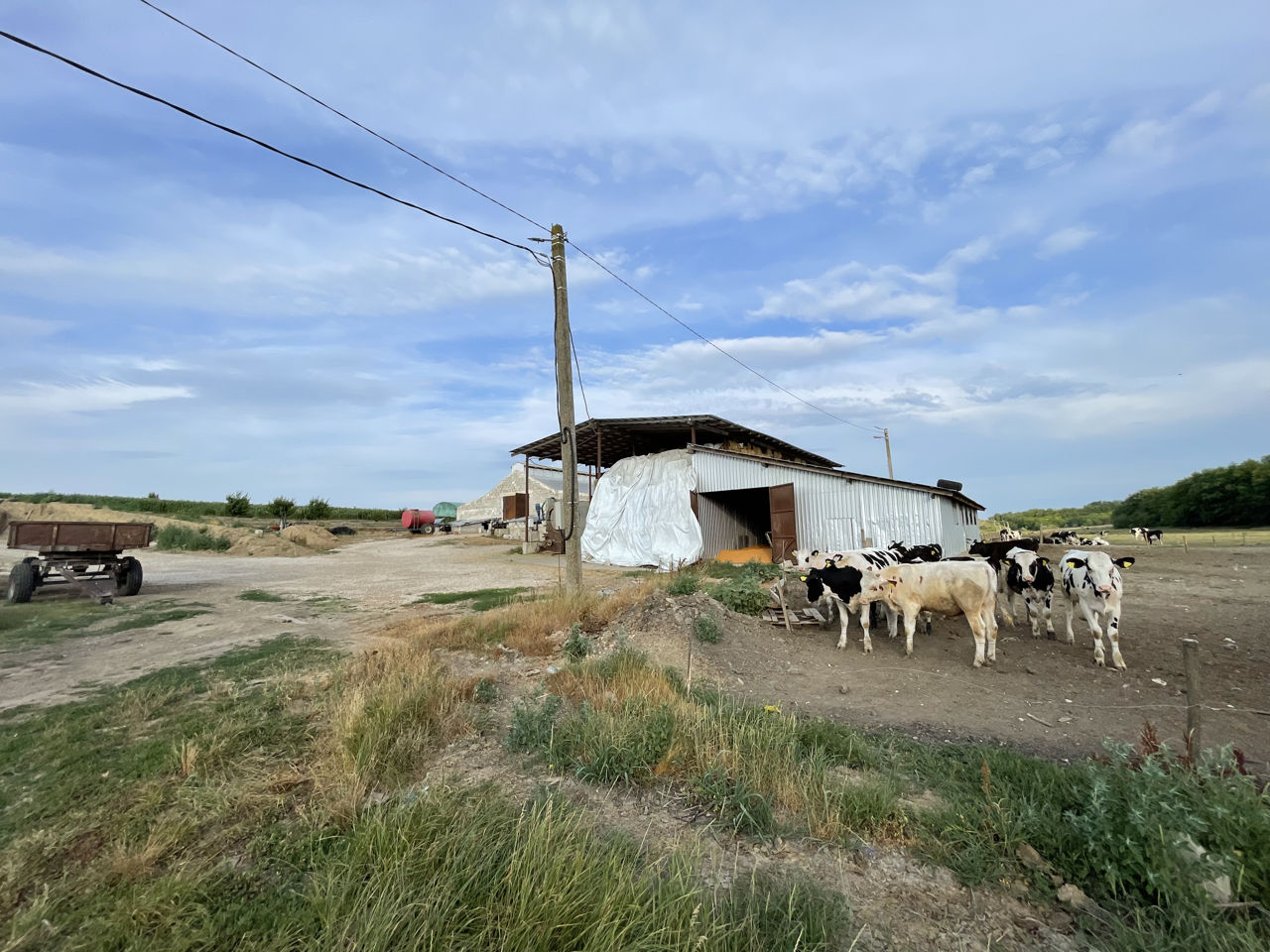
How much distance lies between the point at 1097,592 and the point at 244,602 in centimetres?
1562

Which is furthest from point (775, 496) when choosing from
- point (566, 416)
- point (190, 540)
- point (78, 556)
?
point (190, 540)

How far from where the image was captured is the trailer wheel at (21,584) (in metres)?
12.3

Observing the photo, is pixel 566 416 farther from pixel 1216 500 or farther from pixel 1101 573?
pixel 1216 500

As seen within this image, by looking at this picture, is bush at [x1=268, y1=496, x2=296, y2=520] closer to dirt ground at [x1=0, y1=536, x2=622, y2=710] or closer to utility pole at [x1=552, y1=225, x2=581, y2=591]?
dirt ground at [x1=0, y1=536, x2=622, y2=710]

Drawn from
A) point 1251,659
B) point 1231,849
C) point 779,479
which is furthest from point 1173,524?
point 1231,849

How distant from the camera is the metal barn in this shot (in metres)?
17.5

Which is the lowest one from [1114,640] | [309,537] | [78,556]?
[1114,640]

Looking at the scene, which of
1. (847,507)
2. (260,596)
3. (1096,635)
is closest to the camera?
(1096,635)

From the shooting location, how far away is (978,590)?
7574 millimetres

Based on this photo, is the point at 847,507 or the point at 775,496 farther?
the point at 775,496

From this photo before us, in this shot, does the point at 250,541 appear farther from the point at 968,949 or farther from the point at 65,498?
the point at 968,949

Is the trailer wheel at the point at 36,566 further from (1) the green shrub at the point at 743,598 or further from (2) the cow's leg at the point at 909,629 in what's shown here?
(2) the cow's leg at the point at 909,629

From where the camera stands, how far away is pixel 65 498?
140 feet

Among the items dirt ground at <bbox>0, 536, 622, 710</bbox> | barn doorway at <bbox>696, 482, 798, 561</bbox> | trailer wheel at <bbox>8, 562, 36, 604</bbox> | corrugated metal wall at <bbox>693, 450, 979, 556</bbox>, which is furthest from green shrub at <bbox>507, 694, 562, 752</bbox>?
Result: corrugated metal wall at <bbox>693, 450, 979, 556</bbox>
